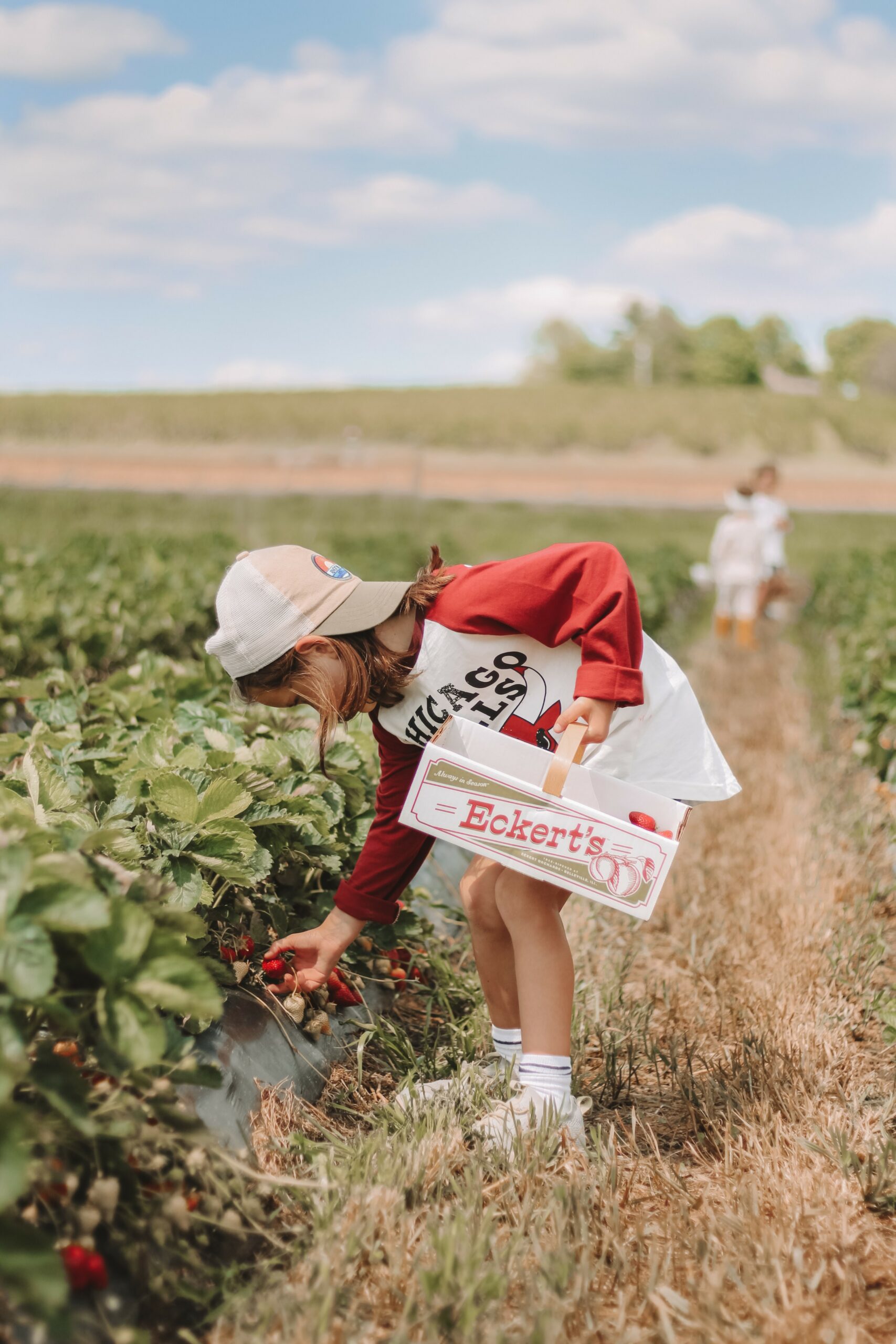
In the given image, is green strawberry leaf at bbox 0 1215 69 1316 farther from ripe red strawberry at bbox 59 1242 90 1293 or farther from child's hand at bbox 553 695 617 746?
child's hand at bbox 553 695 617 746

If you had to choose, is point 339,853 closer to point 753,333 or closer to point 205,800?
point 205,800

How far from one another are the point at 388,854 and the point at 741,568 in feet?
26.1

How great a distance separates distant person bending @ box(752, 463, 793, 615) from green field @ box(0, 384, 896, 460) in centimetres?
2502

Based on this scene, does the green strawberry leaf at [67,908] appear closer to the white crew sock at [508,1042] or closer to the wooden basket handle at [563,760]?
the wooden basket handle at [563,760]

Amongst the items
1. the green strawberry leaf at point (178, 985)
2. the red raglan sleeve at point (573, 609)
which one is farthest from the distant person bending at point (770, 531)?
the green strawberry leaf at point (178, 985)

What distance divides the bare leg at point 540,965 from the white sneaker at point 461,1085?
0.10 m

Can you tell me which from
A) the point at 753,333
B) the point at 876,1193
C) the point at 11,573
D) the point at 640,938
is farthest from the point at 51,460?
the point at 753,333

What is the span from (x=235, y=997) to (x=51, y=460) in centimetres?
1508

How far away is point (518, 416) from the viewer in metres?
42.6

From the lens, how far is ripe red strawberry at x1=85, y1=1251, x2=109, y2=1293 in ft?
4.90

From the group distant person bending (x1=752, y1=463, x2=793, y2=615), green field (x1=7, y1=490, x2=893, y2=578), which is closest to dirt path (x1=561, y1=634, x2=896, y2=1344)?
green field (x1=7, y1=490, x2=893, y2=578)

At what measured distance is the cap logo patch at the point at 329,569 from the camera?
2150mm

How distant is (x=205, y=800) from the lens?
2234 millimetres

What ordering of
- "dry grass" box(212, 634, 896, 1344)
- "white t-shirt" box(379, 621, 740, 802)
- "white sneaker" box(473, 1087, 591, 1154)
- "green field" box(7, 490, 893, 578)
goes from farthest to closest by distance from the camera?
"green field" box(7, 490, 893, 578)
"white t-shirt" box(379, 621, 740, 802)
"white sneaker" box(473, 1087, 591, 1154)
"dry grass" box(212, 634, 896, 1344)
